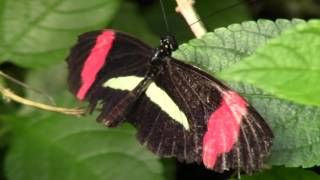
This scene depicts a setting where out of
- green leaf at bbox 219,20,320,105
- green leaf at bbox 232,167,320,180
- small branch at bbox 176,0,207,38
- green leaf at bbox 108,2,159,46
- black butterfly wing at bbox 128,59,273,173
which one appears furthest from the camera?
green leaf at bbox 108,2,159,46

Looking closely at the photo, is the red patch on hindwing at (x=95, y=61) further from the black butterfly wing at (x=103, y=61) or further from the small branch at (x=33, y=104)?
the small branch at (x=33, y=104)

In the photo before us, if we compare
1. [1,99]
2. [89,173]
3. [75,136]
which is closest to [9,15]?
[1,99]

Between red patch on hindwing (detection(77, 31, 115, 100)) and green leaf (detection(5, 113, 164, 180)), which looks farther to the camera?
green leaf (detection(5, 113, 164, 180))

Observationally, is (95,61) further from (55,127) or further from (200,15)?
(200,15)

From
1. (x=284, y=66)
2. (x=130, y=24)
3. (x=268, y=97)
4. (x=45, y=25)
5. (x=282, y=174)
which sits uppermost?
(x=45, y=25)

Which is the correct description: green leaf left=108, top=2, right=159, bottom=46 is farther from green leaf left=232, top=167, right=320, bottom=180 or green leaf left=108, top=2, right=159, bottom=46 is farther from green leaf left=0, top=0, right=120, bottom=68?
green leaf left=232, top=167, right=320, bottom=180

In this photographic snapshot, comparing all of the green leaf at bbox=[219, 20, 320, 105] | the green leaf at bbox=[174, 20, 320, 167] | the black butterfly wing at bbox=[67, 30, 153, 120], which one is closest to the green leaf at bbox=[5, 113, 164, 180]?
the black butterfly wing at bbox=[67, 30, 153, 120]

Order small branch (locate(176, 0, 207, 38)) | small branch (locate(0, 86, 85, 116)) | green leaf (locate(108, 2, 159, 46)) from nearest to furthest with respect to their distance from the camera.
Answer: small branch (locate(176, 0, 207, 38))
small branch (locate(0, 86, 85, 116))
green leaf (locate(108, 2, 159, 46))

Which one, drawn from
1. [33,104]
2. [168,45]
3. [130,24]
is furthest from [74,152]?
[130,24]
